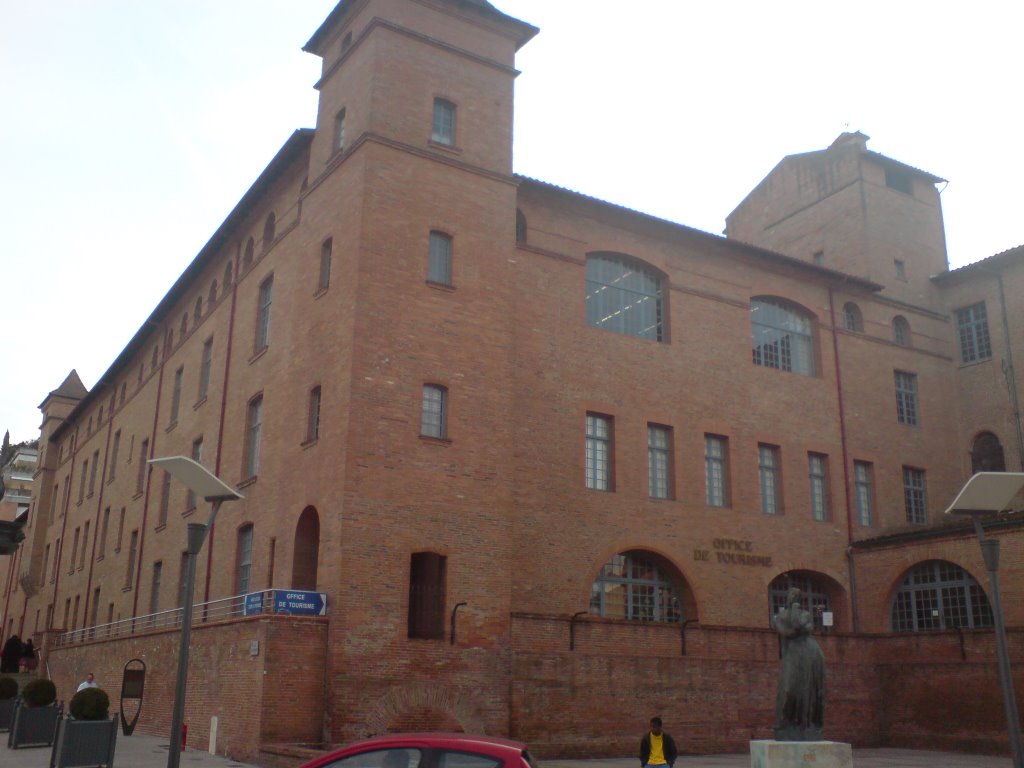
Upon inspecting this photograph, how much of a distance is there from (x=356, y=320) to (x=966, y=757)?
52.8 feet

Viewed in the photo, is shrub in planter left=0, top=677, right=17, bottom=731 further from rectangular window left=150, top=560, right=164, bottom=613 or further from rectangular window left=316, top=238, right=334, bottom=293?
rectangular window left=316, top=238, right=334, bottom=293

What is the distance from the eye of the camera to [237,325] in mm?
28359

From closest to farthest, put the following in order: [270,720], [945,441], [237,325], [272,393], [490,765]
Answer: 1. [490,765]
2. [270,720]
3. [272,393]
4. [237,325]
5. [945,441]

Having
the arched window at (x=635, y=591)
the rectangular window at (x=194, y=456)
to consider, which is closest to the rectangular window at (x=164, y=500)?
the rectangular window at (x=194, y=456)

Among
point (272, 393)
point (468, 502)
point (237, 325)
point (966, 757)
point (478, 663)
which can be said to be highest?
point (237, 325)

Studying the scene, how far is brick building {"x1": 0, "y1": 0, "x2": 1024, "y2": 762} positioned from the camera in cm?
1920

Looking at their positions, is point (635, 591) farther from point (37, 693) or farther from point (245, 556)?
point (37, 693)

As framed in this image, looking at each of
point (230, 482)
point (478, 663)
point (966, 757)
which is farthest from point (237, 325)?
point (966, 757)

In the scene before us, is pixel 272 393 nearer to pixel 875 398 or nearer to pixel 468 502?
pixel 468 502

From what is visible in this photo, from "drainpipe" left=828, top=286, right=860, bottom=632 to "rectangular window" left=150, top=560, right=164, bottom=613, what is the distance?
20069mm

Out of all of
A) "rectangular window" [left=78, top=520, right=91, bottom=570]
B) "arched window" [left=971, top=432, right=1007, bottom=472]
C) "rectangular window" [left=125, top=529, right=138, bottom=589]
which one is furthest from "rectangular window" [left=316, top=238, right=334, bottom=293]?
"rectangular window" [left=78, top=520, right=91, bottom=570]

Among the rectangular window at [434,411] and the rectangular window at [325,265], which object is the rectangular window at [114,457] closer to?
the rectangular window at [325,265]

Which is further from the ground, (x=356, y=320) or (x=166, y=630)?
(x=356, y=320)

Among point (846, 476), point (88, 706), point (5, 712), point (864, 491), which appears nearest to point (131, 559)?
point (5, 712)
